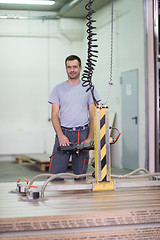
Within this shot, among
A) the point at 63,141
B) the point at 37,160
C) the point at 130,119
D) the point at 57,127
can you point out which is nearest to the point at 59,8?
the point at 130,119

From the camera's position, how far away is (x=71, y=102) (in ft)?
11.8

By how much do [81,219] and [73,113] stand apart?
2071 millimetres

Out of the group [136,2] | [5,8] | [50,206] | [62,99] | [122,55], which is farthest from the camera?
[122,55]

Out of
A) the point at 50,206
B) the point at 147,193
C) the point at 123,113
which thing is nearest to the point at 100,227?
the point at 50,206

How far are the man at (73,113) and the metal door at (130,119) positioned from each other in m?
3.75

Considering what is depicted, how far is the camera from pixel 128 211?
158 cm

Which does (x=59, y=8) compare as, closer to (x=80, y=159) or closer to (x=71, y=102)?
(x=71, y=102)

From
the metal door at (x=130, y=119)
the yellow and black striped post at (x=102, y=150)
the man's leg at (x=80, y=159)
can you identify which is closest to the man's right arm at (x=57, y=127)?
the man's leg at (x=80, y=159)

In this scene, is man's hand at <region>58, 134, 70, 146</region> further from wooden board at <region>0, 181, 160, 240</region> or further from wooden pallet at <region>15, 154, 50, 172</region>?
wooden pallet at <region>15, 154, 50, 172</region>

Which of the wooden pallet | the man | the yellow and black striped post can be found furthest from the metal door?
the yellow and black striped post

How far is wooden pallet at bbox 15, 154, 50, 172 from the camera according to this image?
7086 millimetres

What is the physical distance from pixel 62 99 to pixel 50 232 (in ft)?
7.11

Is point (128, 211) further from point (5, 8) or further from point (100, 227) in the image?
point (5, 8)

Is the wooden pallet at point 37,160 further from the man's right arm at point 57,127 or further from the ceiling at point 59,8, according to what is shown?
the man's right arm at point 57,127
